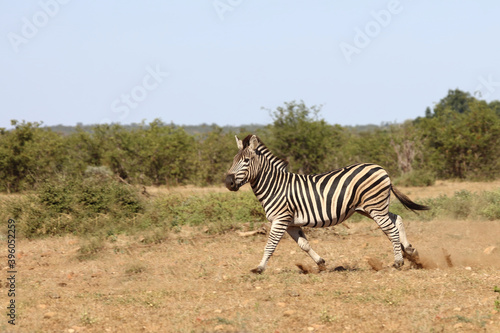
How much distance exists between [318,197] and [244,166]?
1.28m

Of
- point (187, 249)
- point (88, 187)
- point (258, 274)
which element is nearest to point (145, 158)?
point (88, 187)

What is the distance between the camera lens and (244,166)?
31.1ft

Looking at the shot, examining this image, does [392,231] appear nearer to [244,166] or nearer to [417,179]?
[244,166]

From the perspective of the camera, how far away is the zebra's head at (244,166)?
30.8 feet

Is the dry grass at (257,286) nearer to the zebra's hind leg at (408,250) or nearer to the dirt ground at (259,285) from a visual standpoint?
the dirt ground at (259,285)

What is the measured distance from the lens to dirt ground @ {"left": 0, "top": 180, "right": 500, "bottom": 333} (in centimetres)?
662

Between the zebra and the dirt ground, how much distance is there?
1.74 ft

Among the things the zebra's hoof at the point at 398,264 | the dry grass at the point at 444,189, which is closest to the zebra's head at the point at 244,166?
the zebra's hoof at the point at 398,264

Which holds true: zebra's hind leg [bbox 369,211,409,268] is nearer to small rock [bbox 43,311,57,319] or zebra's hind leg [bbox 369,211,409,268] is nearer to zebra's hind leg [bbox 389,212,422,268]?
zebra's hind leg [bbox 389,212,422,268]

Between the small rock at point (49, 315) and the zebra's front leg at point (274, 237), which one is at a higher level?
the zebra's front leg at point (274, 237)

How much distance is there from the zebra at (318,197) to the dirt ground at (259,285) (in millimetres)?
531

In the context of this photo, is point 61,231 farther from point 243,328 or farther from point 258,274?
point 243,328

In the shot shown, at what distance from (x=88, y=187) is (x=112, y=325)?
29.2 feet

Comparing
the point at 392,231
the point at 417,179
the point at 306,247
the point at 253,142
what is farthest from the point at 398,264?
the point at 417,179
